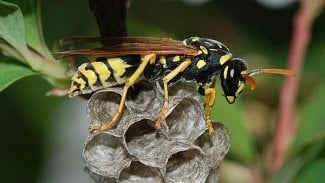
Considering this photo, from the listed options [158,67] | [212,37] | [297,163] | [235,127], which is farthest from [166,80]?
[212,37]

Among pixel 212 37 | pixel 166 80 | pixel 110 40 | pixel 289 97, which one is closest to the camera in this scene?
pixel 110 40

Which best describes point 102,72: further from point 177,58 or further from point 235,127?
point 235,127

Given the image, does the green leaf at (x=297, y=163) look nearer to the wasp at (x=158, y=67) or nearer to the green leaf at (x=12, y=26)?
the wasp at (x=158, y=67)

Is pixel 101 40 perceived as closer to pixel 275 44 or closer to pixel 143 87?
pixel 143 87

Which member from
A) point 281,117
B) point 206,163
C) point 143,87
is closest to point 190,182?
point 206,163

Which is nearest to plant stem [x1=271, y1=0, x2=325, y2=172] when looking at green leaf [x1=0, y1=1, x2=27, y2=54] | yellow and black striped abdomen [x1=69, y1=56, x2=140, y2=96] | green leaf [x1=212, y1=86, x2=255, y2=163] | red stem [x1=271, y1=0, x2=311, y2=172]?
red stem [x1=271, y1=0, x2=311, y2=172]

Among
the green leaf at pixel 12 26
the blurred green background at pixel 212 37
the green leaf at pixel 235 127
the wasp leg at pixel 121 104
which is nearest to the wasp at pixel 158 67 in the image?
the wasp leg at pixel 121 104
